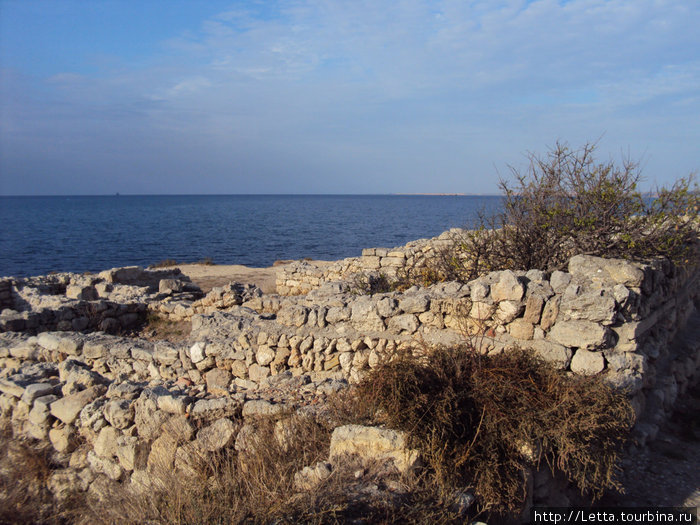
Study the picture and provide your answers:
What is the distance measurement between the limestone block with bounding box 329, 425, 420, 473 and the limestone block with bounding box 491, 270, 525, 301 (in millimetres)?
2207

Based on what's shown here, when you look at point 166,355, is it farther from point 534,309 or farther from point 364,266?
point 364,266

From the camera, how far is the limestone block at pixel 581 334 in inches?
183

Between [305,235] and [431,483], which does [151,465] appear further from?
[305,235]

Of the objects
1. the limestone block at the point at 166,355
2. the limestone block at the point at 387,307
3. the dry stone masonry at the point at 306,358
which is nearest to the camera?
the dry stone masonry at the point at 306,358

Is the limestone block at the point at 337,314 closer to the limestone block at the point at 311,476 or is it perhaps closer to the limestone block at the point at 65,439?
the limestone block at the point at 311,476

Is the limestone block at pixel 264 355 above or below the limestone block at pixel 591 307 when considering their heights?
below

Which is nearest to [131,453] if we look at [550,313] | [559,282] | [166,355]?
[166,355]

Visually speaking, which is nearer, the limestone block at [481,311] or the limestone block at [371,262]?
the limestone block at [481,311]

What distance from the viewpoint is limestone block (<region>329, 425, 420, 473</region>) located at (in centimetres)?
332

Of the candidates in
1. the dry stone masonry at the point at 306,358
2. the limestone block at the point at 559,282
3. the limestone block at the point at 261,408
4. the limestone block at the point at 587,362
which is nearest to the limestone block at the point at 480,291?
the dry stone masonry at the point at 306,358

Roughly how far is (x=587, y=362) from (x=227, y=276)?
620 inches

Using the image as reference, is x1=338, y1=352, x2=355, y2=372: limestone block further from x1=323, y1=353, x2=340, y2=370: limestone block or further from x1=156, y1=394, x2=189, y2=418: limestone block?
x1=156, y1=394, x2=189, y2=418: limestone block

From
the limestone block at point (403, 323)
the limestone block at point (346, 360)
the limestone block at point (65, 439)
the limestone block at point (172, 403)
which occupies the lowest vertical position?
the limestone block at point (65, 439)

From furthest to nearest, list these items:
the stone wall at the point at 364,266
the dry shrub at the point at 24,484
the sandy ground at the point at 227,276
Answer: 1. the sandy ground at the point at 227,276
2. the stone wall at the point at 364,266
3. the dry shrub at the point at 24,484
